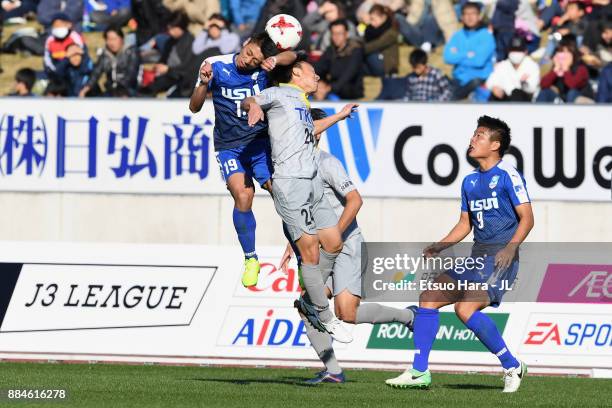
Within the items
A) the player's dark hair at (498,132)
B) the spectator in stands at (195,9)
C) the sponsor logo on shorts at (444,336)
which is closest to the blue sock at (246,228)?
the player's dark hair at (498,132)

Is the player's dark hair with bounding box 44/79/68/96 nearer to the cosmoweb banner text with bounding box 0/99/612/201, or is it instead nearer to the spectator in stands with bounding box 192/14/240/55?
the cosmoweb banner text with bounding box 0/99/612/201

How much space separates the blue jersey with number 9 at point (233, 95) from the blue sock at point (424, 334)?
2187mm

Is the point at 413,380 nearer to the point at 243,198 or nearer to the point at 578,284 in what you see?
the point at 243,198

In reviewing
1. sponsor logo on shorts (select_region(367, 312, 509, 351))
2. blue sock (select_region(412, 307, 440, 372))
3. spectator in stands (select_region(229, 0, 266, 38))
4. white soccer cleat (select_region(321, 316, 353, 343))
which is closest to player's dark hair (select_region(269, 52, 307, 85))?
white soccer cleat (select_region(321, 316, 353, 343))

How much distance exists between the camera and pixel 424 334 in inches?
474

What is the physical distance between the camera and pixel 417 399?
1109 cm

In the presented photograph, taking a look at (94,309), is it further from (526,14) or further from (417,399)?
(526,14)

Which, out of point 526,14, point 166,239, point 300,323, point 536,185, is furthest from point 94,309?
point 526,14

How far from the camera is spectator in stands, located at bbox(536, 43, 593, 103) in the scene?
20391 mm

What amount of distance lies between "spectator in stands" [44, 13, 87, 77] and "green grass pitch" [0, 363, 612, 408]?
761 centimetres

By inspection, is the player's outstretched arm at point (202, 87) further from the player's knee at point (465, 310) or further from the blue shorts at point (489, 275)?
the player's knee at point (465, 310)

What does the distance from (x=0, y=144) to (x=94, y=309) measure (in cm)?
494

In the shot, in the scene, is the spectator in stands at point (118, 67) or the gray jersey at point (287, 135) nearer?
the gray jersey at point (287, 135)

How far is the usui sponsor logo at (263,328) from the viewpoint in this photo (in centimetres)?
1566
